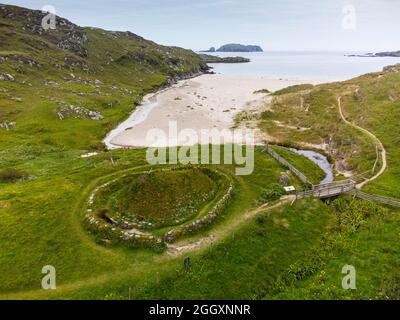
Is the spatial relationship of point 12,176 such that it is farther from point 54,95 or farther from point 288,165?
point 54,95

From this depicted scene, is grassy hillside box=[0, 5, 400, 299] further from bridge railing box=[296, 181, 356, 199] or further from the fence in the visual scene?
bridge railing box=[296, 181, 356, 199]

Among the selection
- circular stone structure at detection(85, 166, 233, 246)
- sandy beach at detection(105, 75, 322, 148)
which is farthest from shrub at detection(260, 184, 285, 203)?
sandy beach at detection(105, 75, 322, 148)

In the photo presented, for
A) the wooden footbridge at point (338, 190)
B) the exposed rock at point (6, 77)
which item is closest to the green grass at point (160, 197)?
the wooden footbridge at point (338, 190)

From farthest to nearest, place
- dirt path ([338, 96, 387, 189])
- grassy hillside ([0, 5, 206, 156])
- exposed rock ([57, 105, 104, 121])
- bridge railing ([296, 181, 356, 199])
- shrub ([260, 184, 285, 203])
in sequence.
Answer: exposed rock ([57, 105, 104, 121]) → grassy hillside ([0, 5, 206, 156]) → dirt path ([338, 96, 387, 189]) → bridge railing ([296, 181, 356, 199]) → shrub ([260, 184, 285, 203])

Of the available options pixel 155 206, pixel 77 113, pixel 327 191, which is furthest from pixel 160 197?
pixel 77 113

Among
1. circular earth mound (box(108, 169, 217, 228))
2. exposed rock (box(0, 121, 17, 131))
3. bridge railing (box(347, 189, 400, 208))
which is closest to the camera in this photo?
circular earth mound (box(108, 169, 217, 228))

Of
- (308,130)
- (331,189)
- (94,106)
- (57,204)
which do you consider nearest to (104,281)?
(57,204)
